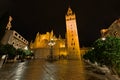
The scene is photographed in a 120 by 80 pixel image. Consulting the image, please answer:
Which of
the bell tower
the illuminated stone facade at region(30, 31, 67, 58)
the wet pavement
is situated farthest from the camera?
the illuminated stone facade at region(30, 31, 67, 58)

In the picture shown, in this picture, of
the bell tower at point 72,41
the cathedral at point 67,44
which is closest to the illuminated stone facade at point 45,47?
the cathedral at point 67,44

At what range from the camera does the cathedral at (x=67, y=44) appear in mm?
67500

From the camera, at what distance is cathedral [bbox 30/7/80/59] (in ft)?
221

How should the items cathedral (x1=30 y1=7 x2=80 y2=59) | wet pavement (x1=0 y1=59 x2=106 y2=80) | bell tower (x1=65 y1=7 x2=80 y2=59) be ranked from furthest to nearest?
cathedral (x1=30 y1=7 x2=80 y2=59), bell tower (x1=65 y1=7 x2=80 y2=59), wet pavement (x1=0 y1=59 x2=106 y2=80)

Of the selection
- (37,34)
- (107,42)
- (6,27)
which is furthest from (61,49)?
(107,42)

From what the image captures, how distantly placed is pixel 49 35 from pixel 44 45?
9.25m

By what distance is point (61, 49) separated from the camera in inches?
2891

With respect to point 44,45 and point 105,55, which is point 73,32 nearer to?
point 44,45

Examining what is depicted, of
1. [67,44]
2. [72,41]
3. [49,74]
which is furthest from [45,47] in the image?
[49,74]

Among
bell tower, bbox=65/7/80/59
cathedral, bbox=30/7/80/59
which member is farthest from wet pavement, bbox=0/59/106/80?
cathedral, bbox=30/7/80/59

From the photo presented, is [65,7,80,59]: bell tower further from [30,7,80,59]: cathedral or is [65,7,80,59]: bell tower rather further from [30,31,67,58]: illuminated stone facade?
[30,31,67,58]: illuminated stone facade

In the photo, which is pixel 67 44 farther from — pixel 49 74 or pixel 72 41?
pixel 49 74

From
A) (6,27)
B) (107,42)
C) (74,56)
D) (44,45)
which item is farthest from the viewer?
(44,45)

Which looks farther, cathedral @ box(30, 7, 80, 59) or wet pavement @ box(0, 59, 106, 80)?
cathedral @ box(30, 7, 80, 59)
